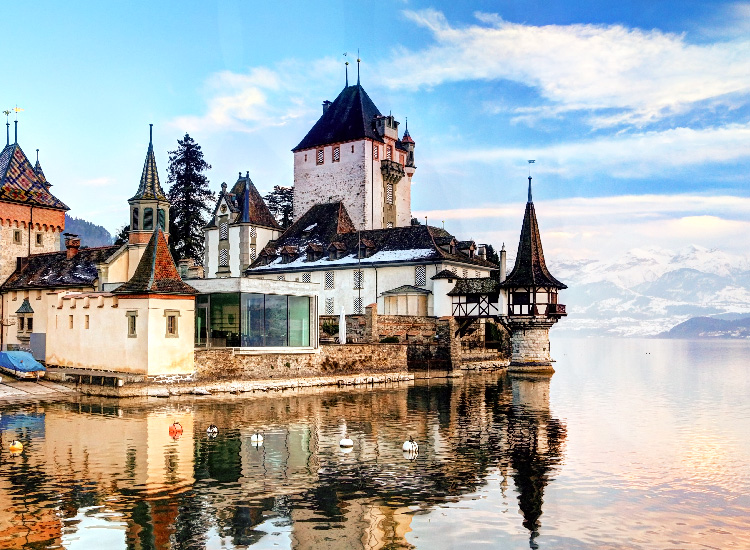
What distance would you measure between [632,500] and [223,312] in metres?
26.1

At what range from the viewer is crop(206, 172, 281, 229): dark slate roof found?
7006 centimetres

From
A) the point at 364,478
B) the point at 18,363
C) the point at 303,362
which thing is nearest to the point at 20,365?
the point at 18,363

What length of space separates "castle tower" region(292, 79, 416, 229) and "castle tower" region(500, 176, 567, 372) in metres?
20.0

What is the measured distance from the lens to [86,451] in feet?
70.6

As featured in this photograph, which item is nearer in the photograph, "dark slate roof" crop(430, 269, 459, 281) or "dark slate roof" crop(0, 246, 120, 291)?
"dark slate roof" crop(0, 246, 120, 291)

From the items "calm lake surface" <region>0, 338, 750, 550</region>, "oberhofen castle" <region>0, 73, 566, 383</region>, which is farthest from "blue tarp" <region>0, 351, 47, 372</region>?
"calm lake surface" <region>0, 338, 750, 550</region>

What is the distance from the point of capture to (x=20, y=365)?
3709 centimetres

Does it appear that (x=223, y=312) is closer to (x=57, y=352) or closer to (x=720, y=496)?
(x=57, y=352)

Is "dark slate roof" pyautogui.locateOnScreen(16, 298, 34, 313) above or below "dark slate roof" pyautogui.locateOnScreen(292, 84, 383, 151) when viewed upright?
below

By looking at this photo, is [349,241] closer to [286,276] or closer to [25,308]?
[286,276]

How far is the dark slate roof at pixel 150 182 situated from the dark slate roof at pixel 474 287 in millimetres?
22105

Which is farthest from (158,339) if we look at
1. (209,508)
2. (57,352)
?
(209,508)

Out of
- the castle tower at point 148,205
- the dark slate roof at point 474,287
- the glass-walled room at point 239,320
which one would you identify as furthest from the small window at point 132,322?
the dark slate roof at point 474,287

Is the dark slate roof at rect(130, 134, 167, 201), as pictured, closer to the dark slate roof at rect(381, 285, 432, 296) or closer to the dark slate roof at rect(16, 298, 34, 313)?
the dark slate roof at rect(16, 298, 34, 313)
